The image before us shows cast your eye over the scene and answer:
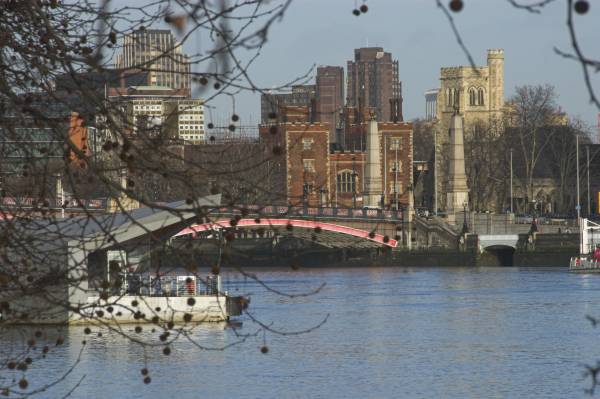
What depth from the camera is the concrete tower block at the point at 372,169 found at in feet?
274

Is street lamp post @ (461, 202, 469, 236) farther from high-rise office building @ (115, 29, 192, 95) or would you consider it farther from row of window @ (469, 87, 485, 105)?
row of window @ (469, 87, 485, 105)

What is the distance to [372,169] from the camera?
83.6 meters

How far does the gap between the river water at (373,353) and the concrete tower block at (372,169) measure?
100 ft

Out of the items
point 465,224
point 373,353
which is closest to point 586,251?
point 465,224

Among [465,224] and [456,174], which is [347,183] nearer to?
[456,174]

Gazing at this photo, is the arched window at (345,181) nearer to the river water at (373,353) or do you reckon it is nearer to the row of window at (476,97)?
the river water at (373,353)

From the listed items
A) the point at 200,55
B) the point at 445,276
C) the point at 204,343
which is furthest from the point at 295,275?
the point at 200,55

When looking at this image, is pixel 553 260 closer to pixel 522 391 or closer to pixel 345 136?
pixel 345 136

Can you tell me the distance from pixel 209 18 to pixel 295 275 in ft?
187

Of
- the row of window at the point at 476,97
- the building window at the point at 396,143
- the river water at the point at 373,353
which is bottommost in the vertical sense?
the river water at the point at 373,353

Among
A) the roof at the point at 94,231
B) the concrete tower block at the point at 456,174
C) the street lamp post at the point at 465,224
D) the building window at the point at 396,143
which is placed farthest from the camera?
the building window at the point at 396,143

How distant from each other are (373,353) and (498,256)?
4409 centimetres

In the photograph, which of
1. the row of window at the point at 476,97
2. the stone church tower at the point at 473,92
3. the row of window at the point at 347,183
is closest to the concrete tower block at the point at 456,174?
the row of window at the point at 347,183

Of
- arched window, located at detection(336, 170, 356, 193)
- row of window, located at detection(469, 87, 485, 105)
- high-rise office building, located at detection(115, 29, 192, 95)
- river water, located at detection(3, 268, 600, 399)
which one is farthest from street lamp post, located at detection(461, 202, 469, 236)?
row of window, located at detection(469, 87, 485, 105)
